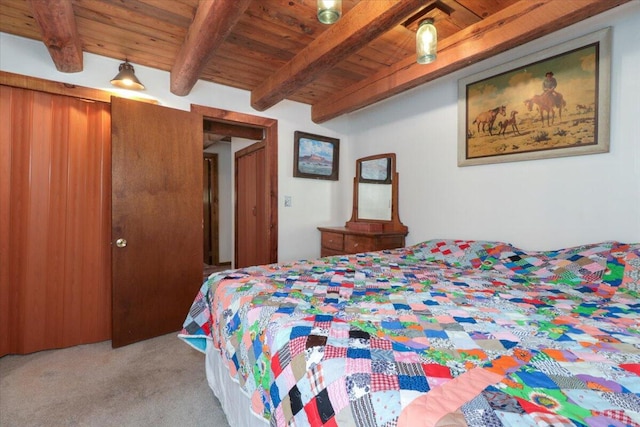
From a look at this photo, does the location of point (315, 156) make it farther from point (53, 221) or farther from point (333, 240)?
point (53, 221)

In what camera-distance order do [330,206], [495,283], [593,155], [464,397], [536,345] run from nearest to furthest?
[464,397] → [536,345] → [495,283] → [593,155] → [330,206]

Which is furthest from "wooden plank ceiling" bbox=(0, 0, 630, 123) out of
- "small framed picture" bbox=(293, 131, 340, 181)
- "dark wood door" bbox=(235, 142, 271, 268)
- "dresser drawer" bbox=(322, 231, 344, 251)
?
"dresser drawer" bbox=(322, 231, 344, 251)

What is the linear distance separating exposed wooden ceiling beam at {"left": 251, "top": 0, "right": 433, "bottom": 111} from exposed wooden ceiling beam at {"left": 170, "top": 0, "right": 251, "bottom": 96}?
0.61m

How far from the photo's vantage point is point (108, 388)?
1736mm

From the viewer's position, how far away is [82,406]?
1572mm

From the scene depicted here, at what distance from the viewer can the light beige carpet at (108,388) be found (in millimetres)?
1490

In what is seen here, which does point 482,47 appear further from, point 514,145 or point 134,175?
point 134,175

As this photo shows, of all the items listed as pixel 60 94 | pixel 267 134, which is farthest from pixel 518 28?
pixel 60 94

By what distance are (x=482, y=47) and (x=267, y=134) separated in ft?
6.83

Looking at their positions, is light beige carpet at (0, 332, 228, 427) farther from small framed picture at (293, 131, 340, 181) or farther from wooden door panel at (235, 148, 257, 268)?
small framed picture at (293, 131, 340, 181)

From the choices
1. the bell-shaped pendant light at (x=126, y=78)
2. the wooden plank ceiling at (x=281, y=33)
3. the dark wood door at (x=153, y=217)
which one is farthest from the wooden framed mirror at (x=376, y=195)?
the bell-shaped pendant light at (x=126, y=78)

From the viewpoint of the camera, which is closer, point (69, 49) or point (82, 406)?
point (82, 406)

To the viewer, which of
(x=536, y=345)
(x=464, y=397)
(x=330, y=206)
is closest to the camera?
(x=464, y=397)

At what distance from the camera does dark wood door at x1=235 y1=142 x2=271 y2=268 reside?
359 centimetres
